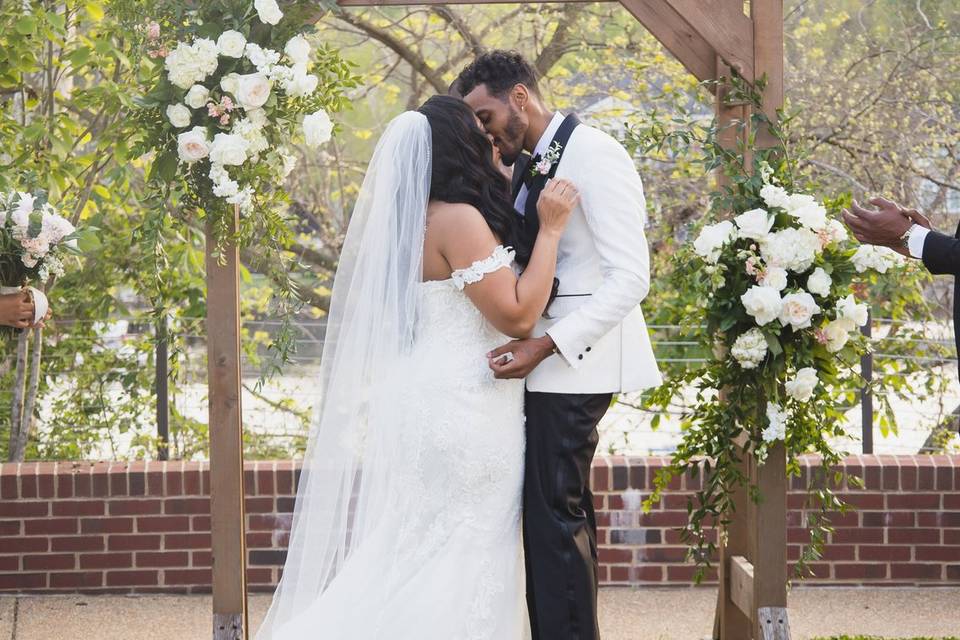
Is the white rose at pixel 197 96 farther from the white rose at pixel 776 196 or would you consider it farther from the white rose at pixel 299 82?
the white rose at pixel 776 196

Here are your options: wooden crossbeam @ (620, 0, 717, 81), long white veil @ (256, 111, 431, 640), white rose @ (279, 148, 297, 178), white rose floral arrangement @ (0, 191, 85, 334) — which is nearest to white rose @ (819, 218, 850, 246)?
wooden crossbeam @ (620, 0, 717, 81)

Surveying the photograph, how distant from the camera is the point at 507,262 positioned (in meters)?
3.07

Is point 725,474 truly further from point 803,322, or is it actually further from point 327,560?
point 327,560

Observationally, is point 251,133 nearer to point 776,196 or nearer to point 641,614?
point 776,196

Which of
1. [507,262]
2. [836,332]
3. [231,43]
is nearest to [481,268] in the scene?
[507,262]

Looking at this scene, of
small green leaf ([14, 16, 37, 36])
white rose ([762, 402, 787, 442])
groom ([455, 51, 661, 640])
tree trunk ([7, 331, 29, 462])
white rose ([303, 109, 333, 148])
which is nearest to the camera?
groom ([455, 51, 661, 640])

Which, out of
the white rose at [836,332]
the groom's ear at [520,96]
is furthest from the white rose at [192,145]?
the white rose at [836,332]

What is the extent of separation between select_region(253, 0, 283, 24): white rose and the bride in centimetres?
47

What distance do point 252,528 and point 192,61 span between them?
218 centimetres

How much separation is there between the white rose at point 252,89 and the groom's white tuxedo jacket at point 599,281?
0.81 meters

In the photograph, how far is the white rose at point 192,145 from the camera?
10.6 ft

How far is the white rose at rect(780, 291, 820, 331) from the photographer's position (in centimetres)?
338

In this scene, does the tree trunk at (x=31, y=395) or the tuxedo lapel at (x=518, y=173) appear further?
the tree trunk at (x=31, y=395)

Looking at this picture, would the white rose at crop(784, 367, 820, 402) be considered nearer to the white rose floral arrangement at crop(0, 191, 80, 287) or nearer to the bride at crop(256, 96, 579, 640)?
the bride at crop(256, 96, 579, 640)
